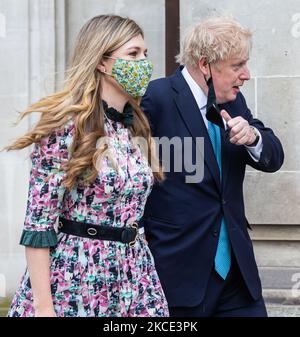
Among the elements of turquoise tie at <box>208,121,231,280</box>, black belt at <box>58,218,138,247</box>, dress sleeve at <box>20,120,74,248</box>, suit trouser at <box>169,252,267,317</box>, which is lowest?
suit trouser at <box>169,252,267,317</box>

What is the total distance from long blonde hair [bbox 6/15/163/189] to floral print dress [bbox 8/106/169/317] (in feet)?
0.12

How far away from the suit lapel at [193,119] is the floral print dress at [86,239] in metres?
0.59

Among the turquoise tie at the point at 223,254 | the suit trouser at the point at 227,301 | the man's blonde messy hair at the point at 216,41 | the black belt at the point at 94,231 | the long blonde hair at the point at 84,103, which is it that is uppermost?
the man's blonde messy hair at the point at 216,41

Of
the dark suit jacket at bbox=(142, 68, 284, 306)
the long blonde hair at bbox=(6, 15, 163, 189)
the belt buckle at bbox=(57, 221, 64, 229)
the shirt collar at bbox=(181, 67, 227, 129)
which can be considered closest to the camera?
the long blonde hair at bbox=(6, 15, 163, 189)

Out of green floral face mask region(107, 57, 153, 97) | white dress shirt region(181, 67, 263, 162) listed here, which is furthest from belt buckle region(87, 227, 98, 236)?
white dress shirt region(181, 67, 263, 162)

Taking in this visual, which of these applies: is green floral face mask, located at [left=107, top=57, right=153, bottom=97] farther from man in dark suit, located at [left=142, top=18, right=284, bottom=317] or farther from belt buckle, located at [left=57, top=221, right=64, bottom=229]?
belt buckle, located at [left=57, top=221, right=64, bottom=229]

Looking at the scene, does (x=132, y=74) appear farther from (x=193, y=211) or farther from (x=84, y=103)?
(x=193, y=211)

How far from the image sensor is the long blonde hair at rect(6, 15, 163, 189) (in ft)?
9.45

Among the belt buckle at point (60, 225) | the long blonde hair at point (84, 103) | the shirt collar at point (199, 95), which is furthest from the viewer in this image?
the shirt collar at point (199, 95)

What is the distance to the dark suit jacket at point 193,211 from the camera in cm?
358

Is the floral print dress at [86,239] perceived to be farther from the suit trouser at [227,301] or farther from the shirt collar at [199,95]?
the shirt collar at [199,95]

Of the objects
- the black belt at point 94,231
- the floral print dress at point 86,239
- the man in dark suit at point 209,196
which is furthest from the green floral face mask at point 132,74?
the black belt at point 94,231
